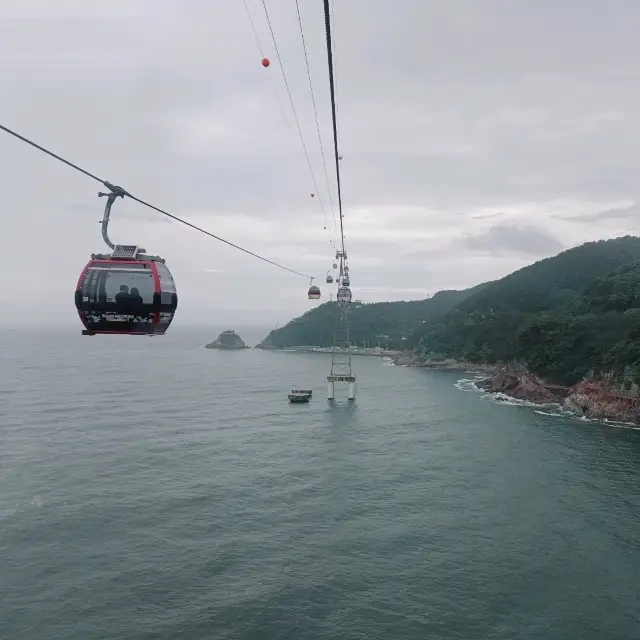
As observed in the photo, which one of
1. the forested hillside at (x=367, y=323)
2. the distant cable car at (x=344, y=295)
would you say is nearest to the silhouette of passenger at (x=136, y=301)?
the distant cable car at (x=344, y=295)

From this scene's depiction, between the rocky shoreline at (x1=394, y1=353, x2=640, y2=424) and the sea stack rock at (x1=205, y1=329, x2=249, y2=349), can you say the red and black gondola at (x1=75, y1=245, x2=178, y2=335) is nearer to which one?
the rocky shoreline at (x1=394, y1=353, x2=640, y2=424)

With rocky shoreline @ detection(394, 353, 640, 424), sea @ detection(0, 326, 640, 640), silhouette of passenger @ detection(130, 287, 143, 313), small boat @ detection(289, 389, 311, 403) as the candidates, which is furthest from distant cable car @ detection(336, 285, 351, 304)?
rocky shoreline @ detection(394, 353, 640, 424)

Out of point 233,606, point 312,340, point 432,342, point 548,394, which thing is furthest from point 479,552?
point 312,340

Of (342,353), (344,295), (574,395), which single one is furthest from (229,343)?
(344,295)

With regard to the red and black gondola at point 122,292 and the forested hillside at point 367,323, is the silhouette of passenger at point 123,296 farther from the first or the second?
the forested hillside at point 367,323

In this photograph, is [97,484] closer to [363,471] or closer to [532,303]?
[363,471]
